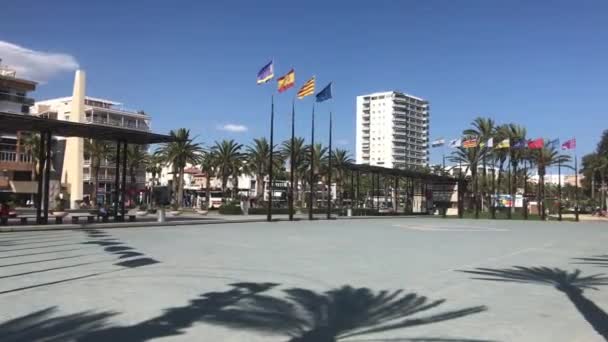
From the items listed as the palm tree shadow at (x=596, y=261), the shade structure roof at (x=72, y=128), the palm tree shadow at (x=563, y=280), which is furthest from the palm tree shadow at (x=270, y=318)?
the shade structure roof at (x=72, y=128)

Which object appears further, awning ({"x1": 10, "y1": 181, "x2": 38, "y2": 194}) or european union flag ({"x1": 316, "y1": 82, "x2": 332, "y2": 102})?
awning ({"x1": 10, "y1": 181, "x2": 38, "y2": 194})

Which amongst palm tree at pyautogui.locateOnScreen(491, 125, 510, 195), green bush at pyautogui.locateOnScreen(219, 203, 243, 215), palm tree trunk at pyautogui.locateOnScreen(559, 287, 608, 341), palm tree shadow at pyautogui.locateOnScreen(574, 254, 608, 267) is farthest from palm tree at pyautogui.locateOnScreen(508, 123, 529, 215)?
palm tree trunk at pyautogui.locateOnScreen(559, 287, 608, 341)

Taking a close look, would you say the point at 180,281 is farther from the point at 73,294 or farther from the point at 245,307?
the point at 245,307

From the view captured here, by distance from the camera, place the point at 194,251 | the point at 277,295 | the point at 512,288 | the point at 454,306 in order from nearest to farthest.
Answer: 1. the point at 454,306
2. the point at 277,295
3. the point at 512,288
4. the point at 194,251

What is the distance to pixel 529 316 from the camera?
27.4 feet

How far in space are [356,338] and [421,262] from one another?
29.3 feet

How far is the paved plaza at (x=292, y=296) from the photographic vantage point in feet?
23.4

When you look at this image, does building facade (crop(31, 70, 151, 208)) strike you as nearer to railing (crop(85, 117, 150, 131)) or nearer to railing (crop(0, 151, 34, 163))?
railing (crop(85, 117, 150, 131))

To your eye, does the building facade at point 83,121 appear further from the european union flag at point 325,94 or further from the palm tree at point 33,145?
the european union flag at point 325,94

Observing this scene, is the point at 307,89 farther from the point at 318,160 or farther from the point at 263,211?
the point at 318,160

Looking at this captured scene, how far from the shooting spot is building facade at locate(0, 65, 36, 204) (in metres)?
76.6

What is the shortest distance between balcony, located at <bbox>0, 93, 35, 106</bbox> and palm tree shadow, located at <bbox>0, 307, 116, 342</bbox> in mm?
78560

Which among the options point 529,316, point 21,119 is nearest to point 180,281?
point 529,316

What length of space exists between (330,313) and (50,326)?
374 centimetres
